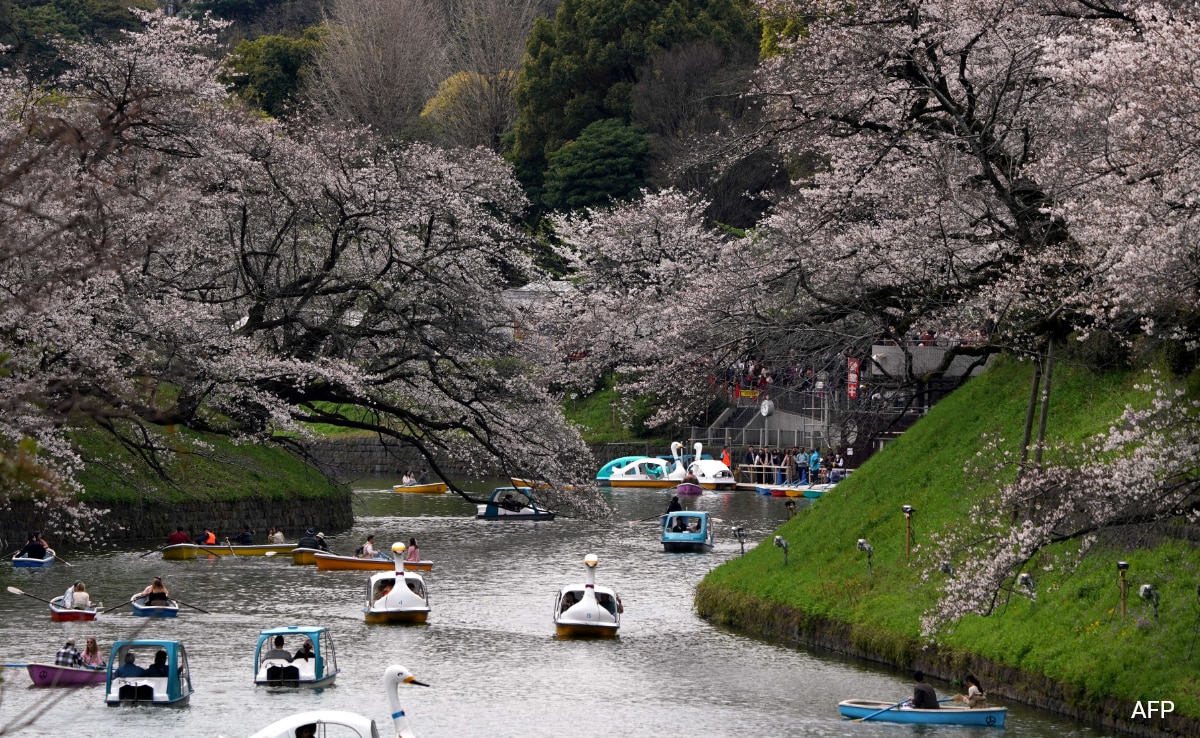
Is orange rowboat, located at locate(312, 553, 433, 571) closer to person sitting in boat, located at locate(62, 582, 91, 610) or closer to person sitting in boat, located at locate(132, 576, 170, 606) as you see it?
person sitting in boat, located at locate(132, 576, 170, 606)

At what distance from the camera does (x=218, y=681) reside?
71.0ft

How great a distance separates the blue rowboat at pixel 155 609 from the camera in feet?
82.6

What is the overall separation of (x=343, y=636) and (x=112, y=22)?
73011mm

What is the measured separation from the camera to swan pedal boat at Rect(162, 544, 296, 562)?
3422cm

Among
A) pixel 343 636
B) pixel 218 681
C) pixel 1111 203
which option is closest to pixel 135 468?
pixel 343 636

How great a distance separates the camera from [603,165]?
7400 cm

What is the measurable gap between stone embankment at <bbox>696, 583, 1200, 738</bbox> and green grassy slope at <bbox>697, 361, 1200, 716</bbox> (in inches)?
2.7

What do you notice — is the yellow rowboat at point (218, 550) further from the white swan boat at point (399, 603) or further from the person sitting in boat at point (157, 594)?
the white swan boat at point (399, 603)

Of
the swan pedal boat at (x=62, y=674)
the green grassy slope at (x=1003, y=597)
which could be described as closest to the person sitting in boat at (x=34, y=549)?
the swan pedal boat at (x=62, y=674)

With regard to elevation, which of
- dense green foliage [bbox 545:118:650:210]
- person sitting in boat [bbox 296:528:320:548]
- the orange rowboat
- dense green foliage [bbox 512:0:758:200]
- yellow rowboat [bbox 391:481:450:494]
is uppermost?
dense green foliage [bbox 512:0:758:200]

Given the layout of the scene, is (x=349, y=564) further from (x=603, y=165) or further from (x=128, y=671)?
(x=603, y=165)

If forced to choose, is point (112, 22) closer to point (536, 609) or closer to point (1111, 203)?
point (536, 609)

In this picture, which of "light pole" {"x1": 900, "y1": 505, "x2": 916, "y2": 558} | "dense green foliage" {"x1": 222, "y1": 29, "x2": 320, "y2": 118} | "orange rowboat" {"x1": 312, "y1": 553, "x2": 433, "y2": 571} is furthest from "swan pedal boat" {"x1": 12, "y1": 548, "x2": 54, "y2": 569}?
"dense green foliage" {"x1": 222, "y1": 29, "x2": 320, "y2": 118}

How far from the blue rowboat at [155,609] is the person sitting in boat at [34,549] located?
20.2ft
